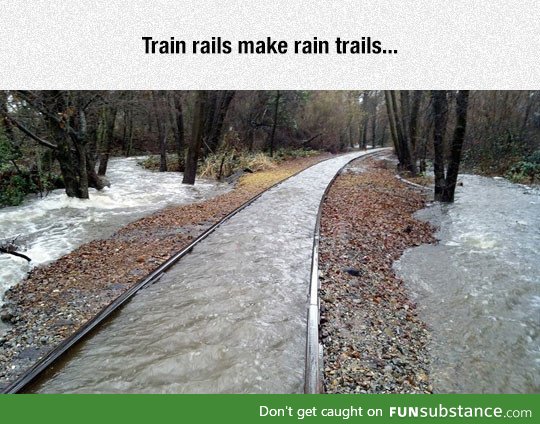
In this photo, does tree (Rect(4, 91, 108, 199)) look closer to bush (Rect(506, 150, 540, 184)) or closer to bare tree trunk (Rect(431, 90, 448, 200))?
bare tree trunk (Rect(431, 90, 448, 200))

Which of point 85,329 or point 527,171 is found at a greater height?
point 527,171

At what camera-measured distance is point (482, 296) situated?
5805 millimetres

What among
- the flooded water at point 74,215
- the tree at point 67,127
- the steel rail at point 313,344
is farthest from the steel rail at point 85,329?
the tree at point 67,127

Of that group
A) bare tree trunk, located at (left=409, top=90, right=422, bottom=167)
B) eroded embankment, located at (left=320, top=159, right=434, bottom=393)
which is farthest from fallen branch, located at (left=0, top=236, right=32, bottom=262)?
bare tree trunk, located at (left=409, top=90, right=422, bottom=167)

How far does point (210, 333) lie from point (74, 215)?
746cm

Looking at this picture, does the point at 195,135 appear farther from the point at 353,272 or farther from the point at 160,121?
the point at 353,272

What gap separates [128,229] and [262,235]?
3.43m

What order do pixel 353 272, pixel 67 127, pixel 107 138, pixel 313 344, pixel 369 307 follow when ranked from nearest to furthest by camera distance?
1. pixel 313 344
2. pixel 369 307
3. pixel 353 272
4. pixel 67 127
5. pixel 107 138

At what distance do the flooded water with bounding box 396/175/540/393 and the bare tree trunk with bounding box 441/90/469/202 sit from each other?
4.26ft

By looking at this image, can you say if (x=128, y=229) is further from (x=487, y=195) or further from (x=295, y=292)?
(x=487, y=195)

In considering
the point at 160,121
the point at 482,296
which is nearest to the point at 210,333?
the point at 482,296

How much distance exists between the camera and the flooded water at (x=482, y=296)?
4.09m

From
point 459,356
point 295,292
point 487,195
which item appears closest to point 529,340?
point 459,356

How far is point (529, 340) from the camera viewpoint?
471cm
